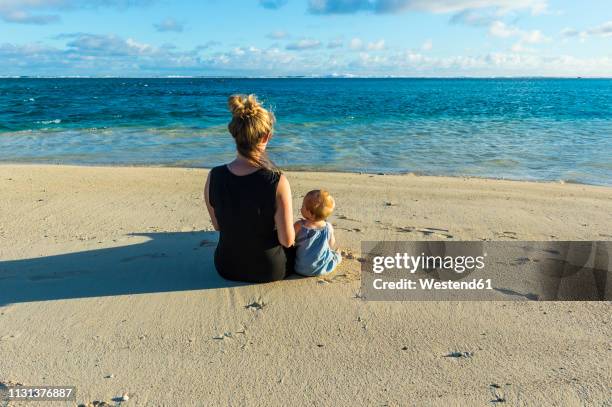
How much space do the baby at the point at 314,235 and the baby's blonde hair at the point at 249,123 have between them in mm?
636

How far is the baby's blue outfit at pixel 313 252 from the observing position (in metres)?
3.90

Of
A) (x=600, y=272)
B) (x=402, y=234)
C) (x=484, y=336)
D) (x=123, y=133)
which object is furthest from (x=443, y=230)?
(x=123, y=133)

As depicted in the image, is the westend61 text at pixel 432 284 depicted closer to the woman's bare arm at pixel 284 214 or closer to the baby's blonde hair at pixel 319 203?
the baby's blonde hair at pixel 319 203

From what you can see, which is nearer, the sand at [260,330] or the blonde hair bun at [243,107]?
the sand at [260,330]

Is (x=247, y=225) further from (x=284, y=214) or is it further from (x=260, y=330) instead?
(x=260, y=330)

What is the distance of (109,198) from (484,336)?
5.27m

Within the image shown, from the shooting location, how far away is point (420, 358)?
284 cm

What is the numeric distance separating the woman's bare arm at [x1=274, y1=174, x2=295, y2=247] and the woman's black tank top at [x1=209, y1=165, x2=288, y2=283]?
3 cm

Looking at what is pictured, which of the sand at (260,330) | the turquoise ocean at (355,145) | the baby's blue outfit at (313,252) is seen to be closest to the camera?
the sand at (260,330)

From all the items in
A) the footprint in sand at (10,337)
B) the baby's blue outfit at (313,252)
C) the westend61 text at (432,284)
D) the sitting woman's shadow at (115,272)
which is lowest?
the footprint in sand at (10,337)

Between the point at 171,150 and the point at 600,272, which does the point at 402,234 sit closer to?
the point at 600,272

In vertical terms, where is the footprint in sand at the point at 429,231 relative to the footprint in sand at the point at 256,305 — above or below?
above

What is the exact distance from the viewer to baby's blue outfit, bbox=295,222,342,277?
390cm

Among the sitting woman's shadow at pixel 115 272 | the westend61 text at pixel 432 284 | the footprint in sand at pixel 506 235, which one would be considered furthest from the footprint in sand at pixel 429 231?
the sitting woman's shadow at pixel 115 272
